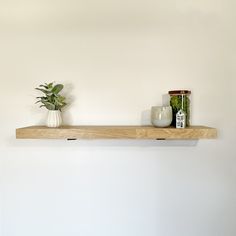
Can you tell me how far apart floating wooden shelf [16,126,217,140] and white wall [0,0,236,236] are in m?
0.21

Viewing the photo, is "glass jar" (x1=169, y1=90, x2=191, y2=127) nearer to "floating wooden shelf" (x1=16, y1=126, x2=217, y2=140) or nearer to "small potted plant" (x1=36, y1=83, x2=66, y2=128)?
"floating wooden shelf" (x1=16, y1=126, x2=217, y2=140)

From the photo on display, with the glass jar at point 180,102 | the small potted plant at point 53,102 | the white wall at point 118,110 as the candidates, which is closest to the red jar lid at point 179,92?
the glass jar at point 180,102

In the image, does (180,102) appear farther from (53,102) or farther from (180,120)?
(53,102)

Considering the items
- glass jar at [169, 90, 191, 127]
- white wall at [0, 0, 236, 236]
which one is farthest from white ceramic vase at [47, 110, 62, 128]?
glass jar at [169, 90, 191, 127]

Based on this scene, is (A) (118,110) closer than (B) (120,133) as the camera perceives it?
No

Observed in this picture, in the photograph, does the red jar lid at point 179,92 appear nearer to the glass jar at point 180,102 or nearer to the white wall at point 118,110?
the glass jar at point 180,102

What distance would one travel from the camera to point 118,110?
4.58 feet

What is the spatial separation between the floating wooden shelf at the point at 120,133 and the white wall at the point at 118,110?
21 centimetres

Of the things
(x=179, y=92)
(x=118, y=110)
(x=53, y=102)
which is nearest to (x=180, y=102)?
(x=179, y=92)

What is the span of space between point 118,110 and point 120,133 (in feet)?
0.79

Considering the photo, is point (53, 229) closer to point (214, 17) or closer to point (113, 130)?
point (113, 130)

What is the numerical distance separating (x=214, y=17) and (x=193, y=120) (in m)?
0.61

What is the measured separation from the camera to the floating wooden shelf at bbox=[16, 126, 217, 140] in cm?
116

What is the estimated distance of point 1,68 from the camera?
1.41m
